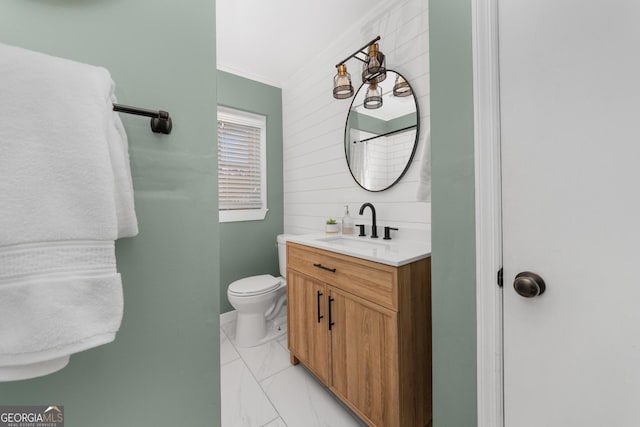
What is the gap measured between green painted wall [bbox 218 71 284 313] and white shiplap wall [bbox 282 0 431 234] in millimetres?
98

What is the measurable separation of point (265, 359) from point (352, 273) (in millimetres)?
1154

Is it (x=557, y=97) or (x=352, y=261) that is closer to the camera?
(x=557, y=97)

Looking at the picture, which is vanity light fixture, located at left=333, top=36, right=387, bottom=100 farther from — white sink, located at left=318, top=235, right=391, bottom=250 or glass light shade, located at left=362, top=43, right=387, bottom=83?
white sink, located at left=318, top=235, right=391, bottom=250

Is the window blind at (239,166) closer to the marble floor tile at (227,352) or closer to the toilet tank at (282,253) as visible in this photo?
the toilet tank at (282,253)

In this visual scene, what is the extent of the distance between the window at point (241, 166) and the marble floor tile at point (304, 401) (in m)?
1.43

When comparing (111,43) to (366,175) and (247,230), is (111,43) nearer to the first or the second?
(366,175)

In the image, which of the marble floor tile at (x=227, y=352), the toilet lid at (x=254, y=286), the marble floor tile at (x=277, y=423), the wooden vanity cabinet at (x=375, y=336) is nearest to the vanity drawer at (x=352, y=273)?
the wooden vanity cabinet at (x=375, y=336)

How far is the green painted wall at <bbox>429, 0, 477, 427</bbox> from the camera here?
796 mm

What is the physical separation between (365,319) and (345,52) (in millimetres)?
1975

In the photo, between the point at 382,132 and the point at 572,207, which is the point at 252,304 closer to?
the point at 382,132

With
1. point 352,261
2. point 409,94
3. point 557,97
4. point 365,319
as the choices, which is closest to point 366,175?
point 409,94

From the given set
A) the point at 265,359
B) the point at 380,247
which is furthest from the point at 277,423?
the point at 380,247

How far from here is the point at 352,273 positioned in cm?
130

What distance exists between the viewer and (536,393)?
688 mm
